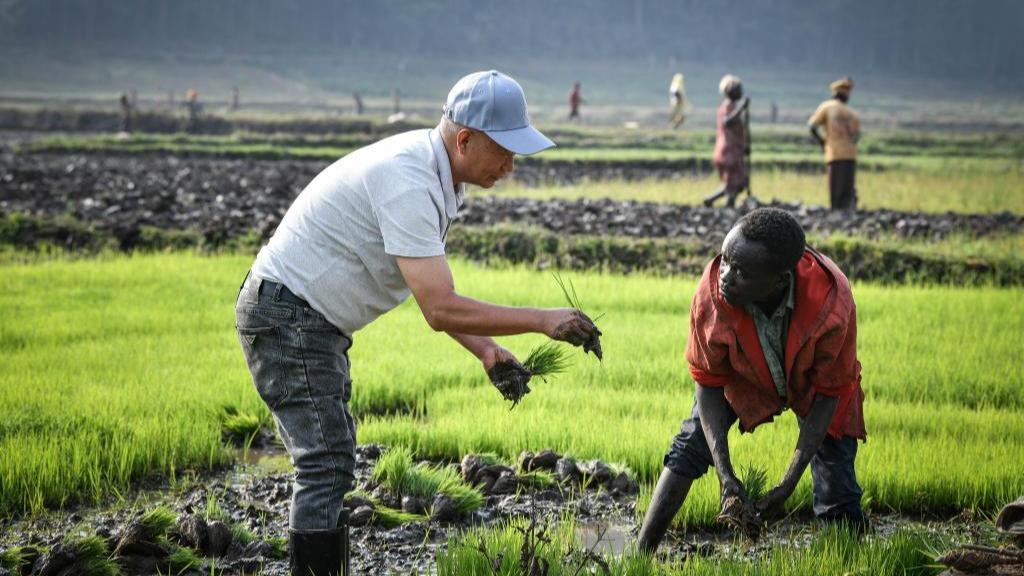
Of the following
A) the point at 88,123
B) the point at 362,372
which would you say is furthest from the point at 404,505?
the point at 88,123

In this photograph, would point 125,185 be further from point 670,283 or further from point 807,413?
point 807,413

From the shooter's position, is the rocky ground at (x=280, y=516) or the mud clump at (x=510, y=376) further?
the rocky ground at (x=280, y=516)

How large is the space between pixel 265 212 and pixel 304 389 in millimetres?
10411

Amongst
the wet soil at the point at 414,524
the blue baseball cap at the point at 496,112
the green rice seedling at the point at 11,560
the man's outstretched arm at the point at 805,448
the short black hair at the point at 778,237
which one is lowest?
the wet soil at the point at 414,524

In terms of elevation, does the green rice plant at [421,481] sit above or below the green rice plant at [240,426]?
above

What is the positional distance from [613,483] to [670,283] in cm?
475

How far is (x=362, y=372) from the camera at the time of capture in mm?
6273

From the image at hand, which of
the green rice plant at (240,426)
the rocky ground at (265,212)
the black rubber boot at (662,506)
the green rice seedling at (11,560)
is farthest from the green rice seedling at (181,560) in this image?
the rocky ground at (265,212)

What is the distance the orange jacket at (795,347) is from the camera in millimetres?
3115

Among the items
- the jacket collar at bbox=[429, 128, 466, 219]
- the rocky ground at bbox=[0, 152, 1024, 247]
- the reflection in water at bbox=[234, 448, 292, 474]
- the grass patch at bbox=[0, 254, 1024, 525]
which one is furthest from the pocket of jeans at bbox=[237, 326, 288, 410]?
the rocky ground at bbox=[0, 152, 1024, 247]

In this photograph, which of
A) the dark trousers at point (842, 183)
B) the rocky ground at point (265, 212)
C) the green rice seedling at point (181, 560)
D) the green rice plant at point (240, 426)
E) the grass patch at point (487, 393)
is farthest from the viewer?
the dark trousers at point (842, 183)

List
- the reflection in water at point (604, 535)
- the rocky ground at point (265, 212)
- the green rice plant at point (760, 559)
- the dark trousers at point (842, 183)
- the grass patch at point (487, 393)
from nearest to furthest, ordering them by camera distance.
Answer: the green rice plant at point (760, 559), the reflection in water at point (604, 535), the grass patch at point (487, 393), the rocky ground at point (265, 212), the dark trousers at point (842, 183)

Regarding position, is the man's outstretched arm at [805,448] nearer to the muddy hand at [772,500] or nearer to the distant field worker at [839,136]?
the muddy hand at [772,500]

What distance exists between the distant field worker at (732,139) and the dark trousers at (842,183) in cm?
99
